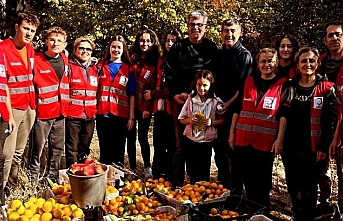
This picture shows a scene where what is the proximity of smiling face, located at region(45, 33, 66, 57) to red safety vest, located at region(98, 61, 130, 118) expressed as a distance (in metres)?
0.68

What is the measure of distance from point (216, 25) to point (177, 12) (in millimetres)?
901

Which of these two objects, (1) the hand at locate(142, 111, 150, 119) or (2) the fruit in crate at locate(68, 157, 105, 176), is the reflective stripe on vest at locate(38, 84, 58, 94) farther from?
(2) the fruit in crate at locate(68, 157, 105, 176)

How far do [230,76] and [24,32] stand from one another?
2301 millimetres

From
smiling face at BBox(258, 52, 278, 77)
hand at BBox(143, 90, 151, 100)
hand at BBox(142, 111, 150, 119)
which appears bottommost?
hand at BBox(142, 111, 150, 119)

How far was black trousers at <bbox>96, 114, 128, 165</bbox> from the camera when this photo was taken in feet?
19.9

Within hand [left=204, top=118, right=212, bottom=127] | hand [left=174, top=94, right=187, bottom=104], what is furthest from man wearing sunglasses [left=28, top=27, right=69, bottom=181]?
hand [left=204, top=118, right=212, bottom=127]

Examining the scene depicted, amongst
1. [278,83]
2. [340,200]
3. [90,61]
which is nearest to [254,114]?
[278,83]

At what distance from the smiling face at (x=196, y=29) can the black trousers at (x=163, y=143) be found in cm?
110

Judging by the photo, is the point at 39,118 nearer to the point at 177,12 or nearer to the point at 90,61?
the point at 90,61

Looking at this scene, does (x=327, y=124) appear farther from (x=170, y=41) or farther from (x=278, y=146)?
(x=170, y=41)

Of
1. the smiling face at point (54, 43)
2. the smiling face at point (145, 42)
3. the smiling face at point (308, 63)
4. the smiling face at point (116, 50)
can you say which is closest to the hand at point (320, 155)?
the smiling face at point (308, 63)

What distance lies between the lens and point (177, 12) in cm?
959

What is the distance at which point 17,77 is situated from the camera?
515cm

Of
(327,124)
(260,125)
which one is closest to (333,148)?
(327,124)
